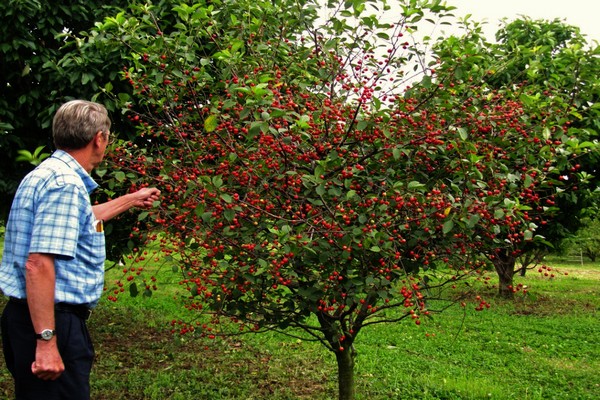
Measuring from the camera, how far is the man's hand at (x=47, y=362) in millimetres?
2209

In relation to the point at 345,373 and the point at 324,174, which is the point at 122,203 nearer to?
the point at 324,174

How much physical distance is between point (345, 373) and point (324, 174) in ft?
6.06

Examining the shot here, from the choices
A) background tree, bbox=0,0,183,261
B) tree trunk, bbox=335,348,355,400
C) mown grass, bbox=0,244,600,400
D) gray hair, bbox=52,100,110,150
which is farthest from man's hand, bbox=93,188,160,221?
background tree, bbox=0,0,183,261

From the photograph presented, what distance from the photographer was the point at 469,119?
10.6ft

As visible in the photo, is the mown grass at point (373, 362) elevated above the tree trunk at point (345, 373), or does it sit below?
below

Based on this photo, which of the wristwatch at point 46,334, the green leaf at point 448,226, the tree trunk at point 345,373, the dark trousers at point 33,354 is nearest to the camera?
the wristwatch at point 46,334

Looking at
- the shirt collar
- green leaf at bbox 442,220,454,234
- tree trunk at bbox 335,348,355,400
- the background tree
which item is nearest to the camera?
the shirt collar

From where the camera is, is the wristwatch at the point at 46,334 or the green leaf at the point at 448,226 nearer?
the wristwatch at the point at 46,334

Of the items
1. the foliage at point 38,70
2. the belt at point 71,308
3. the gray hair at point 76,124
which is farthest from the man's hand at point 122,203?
the foliage at point 38,70

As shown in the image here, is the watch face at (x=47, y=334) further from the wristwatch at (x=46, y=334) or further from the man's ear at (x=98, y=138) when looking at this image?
the man's ear at (x=98, y=138)

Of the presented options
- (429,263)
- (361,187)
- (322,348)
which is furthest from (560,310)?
(361,187)

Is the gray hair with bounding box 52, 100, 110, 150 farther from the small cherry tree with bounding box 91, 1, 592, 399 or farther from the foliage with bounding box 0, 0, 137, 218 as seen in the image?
the foliage with bounding box 0, 0, 137, 218

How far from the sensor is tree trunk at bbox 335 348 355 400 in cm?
409

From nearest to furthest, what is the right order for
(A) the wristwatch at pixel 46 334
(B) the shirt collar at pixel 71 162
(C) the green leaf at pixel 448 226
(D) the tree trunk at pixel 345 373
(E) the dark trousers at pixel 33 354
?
(A) the wristwatch at pixel 46 334, (E) the dark trousers at pixel 33 354, (B) the shirt collar at pixel 71 162, (C) the green leaf at pixel 448 226, (D) the tree trunk at pixel 345 373
